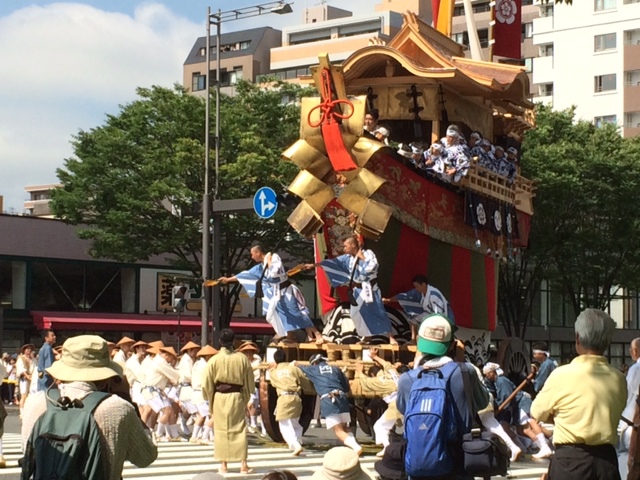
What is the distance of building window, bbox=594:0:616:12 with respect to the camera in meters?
56.6

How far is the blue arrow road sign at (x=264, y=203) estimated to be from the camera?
72.0 feet

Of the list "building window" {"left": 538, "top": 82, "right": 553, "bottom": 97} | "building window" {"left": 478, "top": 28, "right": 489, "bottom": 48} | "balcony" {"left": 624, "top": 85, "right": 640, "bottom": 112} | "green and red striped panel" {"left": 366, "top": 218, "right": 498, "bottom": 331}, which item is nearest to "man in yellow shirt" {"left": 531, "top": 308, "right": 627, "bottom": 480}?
"green and red striped panel" {"left": 366, "top": 218, "right": 498, "bottom": 331}

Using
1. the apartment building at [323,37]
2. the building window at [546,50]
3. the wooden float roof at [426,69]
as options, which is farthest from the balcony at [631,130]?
the wooden float roof at [426,69]

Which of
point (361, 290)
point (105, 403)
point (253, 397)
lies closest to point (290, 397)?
point (361, 290)

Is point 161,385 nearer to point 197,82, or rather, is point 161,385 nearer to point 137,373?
point 137,373

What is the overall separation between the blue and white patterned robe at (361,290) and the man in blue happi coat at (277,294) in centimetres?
68

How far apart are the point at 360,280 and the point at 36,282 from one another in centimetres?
2736

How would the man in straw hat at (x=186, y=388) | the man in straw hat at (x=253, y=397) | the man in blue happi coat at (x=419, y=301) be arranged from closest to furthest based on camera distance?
the man in blue happi coat at (x=419, y=301) < the man in straw hat at (x=186, y=388) < the man in straw hat at (x=253, y=397)

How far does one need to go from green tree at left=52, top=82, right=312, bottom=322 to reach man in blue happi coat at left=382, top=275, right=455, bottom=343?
674 inches

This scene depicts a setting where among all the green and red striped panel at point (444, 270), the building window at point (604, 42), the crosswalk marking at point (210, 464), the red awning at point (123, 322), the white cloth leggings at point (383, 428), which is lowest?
the crosswalk marking at point (210, 464)

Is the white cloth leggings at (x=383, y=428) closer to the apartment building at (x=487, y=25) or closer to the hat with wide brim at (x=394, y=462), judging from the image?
the hat with wide brim at (x=394, y=462)

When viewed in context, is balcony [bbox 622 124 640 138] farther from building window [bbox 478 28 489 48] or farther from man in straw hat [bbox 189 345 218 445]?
man in straw hat [bbox 189 345 218 445]

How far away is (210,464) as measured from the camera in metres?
14.2

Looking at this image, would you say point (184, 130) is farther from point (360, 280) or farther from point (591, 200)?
point (360, 280)
